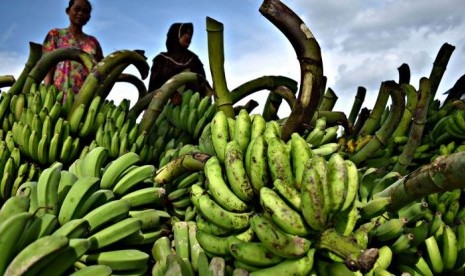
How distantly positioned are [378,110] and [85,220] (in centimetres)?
220

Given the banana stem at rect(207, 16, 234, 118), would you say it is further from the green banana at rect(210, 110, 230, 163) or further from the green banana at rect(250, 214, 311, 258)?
the green banana at rect(250, 214, 311, 258)

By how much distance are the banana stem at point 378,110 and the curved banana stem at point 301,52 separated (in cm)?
88

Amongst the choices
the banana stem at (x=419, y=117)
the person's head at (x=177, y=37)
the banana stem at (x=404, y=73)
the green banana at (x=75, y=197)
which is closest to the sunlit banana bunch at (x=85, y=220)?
the green banana at (x=75, y=197)

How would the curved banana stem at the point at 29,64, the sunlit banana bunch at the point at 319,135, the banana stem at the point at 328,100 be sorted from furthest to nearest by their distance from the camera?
the banana stem at the point at 328,100 < the curved banana stem at the point at 29,64 < the sunlit banana bunch at the point at 319,135

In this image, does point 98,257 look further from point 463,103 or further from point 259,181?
point 463,103

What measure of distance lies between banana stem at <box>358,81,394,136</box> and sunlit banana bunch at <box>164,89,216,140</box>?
1010mm

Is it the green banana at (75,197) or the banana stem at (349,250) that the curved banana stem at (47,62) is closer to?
the green banana at (75,197)

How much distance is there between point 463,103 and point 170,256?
8.53 feet

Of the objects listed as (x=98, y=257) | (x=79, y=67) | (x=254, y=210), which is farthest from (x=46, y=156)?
(x=79, y=67)

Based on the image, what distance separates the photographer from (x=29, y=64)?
3.42 metres

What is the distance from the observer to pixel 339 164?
1696 mm

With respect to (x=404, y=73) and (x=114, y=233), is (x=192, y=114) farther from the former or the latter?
(x=404, y=73)

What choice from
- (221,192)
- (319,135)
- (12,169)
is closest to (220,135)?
(221,192)

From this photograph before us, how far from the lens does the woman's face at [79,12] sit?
4.99m
